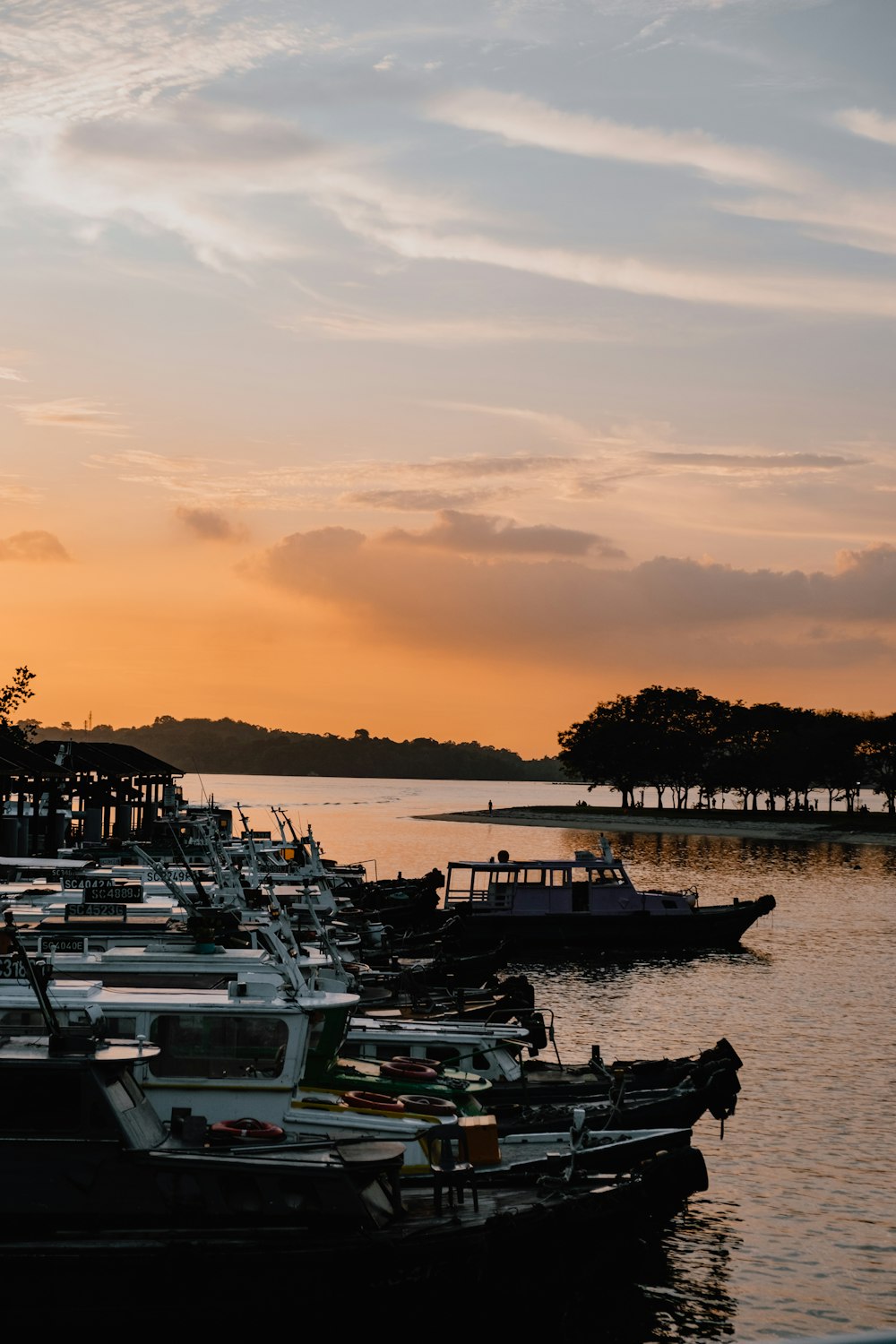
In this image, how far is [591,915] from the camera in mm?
58844

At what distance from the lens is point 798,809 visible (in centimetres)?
18775

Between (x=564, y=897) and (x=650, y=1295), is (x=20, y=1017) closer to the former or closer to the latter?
(x=650, y=1295)

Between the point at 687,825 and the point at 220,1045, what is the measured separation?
5930 inches

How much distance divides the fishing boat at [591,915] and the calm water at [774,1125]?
1.86m

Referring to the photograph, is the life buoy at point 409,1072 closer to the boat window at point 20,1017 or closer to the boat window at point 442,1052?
the boat window at point 442,1052

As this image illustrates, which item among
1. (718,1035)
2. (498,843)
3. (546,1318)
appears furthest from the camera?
(498,843)

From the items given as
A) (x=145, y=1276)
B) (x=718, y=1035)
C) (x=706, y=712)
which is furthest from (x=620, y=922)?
(x=706, y=712)

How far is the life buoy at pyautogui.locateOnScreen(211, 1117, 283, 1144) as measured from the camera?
55.1 feet

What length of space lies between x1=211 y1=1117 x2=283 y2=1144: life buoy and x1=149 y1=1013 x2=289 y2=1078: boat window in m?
1.44

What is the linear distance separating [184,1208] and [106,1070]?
1.74m

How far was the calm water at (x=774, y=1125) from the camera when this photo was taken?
798 inches

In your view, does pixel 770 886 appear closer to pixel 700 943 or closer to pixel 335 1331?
pixel 700 943

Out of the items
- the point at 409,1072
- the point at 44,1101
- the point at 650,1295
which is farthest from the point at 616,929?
the point at 44,1101

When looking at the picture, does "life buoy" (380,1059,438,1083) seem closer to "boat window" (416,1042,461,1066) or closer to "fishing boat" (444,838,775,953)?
"boat window" (416,1042,461,1066)
